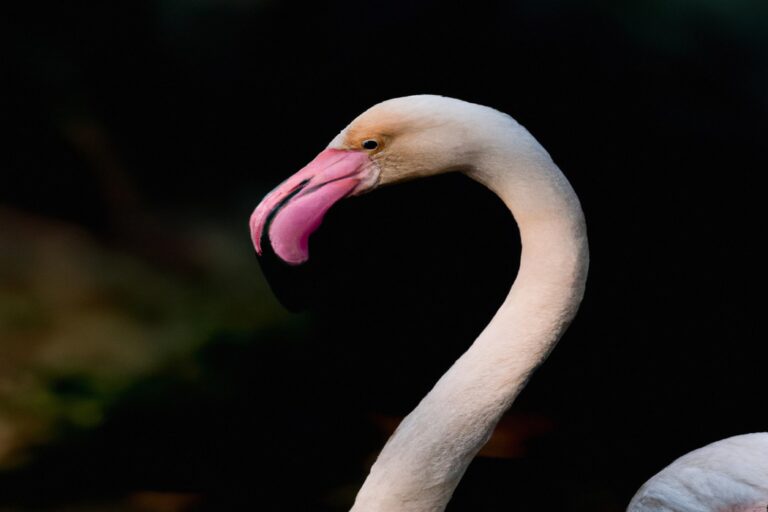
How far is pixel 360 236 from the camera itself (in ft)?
7.66

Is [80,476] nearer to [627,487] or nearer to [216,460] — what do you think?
[216,460]

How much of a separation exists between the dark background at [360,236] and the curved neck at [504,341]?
936 mm

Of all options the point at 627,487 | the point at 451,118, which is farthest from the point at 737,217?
the point at 451,118

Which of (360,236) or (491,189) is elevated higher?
(360,236)

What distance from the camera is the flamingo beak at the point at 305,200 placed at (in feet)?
4.17

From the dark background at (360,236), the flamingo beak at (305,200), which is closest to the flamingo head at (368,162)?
the flamingo beak at (305,200)

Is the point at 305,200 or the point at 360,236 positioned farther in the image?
the point at 360,236

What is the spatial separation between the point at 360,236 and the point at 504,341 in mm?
1087

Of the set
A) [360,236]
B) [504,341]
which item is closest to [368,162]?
[504,341]

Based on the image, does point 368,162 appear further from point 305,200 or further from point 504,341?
point 504,341

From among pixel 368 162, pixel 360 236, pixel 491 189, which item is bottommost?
pixel 491 189

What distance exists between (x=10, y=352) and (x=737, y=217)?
6.54 ft

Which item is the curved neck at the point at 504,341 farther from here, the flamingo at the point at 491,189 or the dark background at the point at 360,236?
the dark background at the point at 360,236

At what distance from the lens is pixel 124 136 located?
2.33 meters
